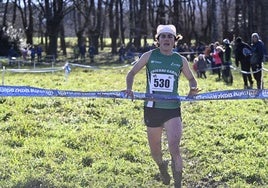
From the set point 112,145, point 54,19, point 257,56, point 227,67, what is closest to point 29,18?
point 54,19

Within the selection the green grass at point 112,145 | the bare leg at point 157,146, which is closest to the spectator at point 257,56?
the green grass at point 112,145

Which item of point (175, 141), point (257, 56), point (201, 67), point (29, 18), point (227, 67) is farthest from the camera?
point (29, 18)

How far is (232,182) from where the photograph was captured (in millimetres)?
6766

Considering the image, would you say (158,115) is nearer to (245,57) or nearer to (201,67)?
(245,57)

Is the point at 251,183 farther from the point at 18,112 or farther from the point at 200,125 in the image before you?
the point at 18,112

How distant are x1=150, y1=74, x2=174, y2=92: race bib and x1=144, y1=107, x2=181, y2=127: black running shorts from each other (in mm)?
255

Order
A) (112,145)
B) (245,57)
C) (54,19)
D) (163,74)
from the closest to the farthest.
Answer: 1. (163,74)
2. (112,145)
3. (245,57)
4. (54,19)

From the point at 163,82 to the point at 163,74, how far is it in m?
0.10

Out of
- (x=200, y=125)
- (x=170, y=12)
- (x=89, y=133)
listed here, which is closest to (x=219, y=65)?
(x=200, y=125)

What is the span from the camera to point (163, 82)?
6094 mm

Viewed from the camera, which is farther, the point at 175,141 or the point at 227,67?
the point at 227,67

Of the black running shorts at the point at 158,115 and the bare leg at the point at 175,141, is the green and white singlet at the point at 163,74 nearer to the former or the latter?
the black running shorts at the point at 158,115

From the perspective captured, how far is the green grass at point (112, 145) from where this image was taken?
270 inches

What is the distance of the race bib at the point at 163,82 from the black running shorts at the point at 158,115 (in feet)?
0.84
